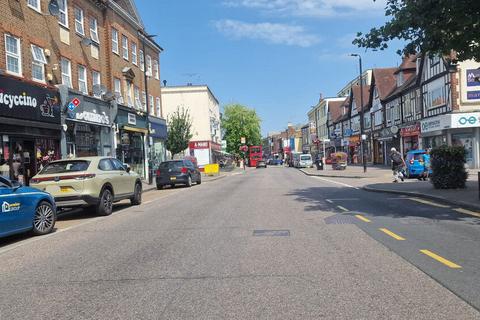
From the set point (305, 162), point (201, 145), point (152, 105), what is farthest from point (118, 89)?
point (201, 145)

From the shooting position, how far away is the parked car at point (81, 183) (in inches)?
504

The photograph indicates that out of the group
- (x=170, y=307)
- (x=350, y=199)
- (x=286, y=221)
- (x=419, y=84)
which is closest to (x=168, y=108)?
(x=419, y=84)

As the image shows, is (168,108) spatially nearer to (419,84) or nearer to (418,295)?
(419,84)

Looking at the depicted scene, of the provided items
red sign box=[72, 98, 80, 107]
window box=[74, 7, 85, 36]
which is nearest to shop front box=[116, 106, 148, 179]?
window box=[74, 7, 85, 36]

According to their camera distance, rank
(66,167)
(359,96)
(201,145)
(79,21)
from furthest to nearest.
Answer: (201,145)
(359,96)
(79,21)
(66,167)

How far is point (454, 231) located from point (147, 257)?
18.6 feet

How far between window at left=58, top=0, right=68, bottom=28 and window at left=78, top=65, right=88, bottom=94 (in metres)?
2.38

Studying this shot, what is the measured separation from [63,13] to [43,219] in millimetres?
15388

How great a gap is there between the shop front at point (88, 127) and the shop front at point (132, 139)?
5.08 feet

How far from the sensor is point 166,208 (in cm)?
1477

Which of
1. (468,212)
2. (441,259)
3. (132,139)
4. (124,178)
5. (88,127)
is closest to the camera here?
(441,259)

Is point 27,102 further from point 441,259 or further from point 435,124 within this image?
A: point 435,124

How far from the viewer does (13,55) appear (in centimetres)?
1814

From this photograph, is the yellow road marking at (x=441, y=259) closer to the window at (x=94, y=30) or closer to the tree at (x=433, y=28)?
the tree at (x=433, y=28)
